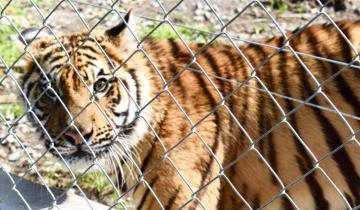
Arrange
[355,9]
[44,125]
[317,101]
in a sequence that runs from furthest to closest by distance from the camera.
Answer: [355,9] < [44,125] < [317,101]

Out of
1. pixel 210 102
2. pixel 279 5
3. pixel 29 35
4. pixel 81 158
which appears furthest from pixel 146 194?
pixel 279 5

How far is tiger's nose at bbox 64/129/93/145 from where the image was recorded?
8.98 feet

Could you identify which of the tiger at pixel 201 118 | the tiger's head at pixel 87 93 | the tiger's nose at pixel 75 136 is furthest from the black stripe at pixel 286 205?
the tiger's nose at pixel 75 136

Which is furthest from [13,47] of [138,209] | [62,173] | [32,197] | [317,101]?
[317,101]

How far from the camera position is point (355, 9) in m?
5.05

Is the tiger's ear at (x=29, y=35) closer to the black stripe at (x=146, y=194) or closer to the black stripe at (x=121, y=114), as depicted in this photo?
the black stripe at (x=121, y=114)

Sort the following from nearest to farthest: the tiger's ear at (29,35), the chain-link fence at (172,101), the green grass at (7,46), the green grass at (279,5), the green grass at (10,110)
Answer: the chain-link fence at (172,101)
the tiger's ear at (29,35)
the green grass at (10,110)
the green grass at (7,46)
the green grass at (279,5)

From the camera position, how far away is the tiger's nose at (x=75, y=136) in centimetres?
274

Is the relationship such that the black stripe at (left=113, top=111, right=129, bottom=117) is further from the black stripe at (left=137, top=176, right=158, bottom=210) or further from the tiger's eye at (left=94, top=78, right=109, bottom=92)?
the black stripe at (left=137, top=176, right=158, bottom=210)

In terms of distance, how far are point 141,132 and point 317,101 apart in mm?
636

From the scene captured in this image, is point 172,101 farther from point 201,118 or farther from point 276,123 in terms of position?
point 276,123

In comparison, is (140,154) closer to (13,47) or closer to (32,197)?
(32,197)

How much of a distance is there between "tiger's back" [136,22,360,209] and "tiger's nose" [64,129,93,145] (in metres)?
0.27

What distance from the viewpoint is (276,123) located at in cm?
279
